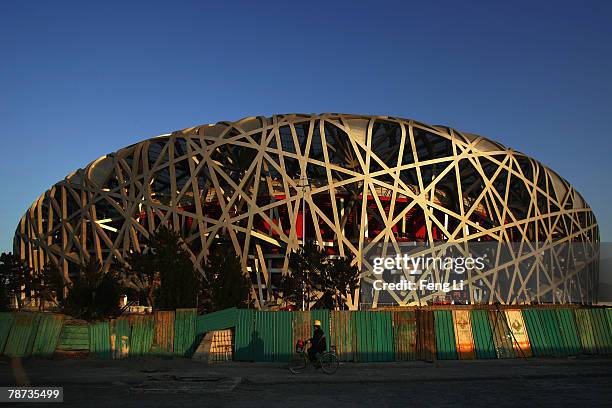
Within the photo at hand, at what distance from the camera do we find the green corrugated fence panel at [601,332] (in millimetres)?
16734

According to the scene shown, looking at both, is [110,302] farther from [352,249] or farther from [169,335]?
[352,249]

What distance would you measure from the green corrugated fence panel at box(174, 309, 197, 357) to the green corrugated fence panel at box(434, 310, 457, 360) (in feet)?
23.1

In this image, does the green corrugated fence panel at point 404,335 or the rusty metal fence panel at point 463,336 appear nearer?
the green corrugated fence panel at point 404,335

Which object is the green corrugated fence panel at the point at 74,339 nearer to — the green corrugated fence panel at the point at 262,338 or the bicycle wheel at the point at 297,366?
the green corrugated fence panel at the point at 262,338

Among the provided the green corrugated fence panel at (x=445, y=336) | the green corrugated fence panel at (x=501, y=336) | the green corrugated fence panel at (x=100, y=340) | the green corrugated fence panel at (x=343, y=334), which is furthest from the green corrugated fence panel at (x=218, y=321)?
the green corrugated fence panel at (x=501, y=336)

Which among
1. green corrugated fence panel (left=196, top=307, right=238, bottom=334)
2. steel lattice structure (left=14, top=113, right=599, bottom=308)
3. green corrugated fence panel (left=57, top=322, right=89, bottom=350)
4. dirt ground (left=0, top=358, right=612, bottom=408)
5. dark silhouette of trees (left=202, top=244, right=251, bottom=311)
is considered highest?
steel lattice structure (left=14, top=113, right=599, bottom=308)

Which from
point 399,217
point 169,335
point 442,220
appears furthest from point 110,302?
point 442,220

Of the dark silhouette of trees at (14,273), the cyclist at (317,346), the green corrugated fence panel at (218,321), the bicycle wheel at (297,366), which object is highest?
the dark silhouette of trees at (14,273)

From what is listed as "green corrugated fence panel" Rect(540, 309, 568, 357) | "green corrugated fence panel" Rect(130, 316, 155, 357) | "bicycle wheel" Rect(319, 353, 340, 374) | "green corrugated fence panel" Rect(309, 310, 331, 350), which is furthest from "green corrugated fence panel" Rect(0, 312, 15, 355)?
"green corrugated fence panel" Rect(540, 309, 568, 357)

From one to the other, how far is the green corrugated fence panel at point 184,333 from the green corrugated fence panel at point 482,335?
26.7 feet

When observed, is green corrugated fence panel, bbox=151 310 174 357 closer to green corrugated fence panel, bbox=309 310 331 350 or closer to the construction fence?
the construction fence

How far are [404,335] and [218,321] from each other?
17.7 feet

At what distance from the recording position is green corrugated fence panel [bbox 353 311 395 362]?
632 inches

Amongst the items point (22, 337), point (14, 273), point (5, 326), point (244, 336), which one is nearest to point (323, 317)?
point (244, 336)
